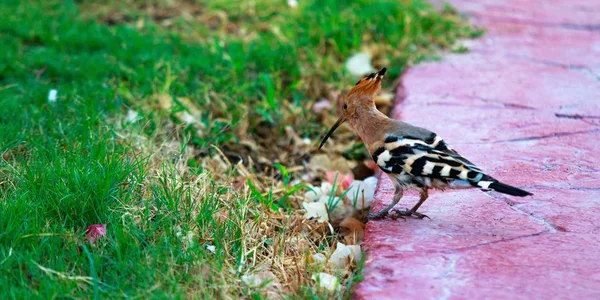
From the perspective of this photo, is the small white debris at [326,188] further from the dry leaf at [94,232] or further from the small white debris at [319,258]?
the dry leaf at [94,232]

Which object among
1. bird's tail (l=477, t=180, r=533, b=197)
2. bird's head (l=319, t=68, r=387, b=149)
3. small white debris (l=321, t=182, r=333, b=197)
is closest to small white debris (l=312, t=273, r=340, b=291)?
bird's tail (l=477, t=180, r=533, b=197)

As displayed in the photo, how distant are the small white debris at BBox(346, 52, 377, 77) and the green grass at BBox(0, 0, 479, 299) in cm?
7

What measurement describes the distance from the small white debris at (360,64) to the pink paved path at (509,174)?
1.08 feet

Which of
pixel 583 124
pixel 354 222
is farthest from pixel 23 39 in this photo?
pixel 583 124

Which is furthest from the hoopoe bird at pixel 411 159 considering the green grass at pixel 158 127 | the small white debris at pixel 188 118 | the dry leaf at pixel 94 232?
the small white debris at pixel 188 118

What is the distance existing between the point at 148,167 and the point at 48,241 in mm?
713

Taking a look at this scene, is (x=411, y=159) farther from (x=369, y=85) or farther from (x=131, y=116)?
(x=131, y=116)

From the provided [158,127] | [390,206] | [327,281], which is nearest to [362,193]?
[390,206]

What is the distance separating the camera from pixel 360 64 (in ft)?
17.7

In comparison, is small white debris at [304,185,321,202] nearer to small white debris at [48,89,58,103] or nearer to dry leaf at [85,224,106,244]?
dry leaf at [85,224,106,244]

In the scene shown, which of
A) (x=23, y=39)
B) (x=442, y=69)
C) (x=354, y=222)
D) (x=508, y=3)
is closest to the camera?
(x=354, y=222)

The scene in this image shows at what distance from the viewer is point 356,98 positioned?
11.9 feet

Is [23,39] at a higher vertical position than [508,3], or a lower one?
lower

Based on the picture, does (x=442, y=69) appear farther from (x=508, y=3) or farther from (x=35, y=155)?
(x=35, y=155)
